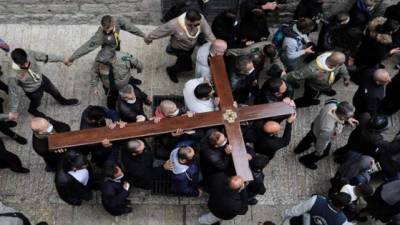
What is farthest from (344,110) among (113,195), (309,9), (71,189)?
(71,189)

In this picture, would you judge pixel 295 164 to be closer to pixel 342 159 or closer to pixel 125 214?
pixel 342 159

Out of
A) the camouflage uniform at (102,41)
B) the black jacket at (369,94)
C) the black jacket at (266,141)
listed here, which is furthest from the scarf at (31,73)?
the black jacket at (369,94)

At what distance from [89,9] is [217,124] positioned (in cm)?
322

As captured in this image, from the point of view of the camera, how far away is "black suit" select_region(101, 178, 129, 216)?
6055 mm

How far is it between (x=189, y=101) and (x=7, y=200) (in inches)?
112

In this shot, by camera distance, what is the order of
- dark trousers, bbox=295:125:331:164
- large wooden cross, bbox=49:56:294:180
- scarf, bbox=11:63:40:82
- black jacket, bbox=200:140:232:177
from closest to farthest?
large wooden cross, bbox=49:56:294:180, black jacket, bbox=200:140:232:177, scarf, bbox=11:63:40:82, dark trousers, bbox=295:125:331:164

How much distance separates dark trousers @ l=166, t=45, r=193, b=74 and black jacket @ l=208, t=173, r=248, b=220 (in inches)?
83.0

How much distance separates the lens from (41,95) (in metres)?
7.14

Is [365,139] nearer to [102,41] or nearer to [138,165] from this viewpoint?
[138,165]

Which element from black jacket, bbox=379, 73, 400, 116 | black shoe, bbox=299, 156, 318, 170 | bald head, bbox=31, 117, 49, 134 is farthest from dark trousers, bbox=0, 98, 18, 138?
black jacket, bbox=379, 73, 400, 116

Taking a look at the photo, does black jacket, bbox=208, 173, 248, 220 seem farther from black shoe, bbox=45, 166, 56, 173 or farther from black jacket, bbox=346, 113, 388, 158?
black shoe, bbox=45, 166, 56, 173

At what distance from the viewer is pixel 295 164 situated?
755 cm

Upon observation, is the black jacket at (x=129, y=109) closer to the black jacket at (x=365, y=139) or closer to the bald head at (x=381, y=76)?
the black jacket at (x=365, y=139)

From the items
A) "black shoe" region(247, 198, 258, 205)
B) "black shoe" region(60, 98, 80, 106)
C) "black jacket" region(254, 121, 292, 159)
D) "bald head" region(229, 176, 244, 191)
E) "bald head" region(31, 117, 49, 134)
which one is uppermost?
"bald head" region(31, 117, 49, 134)
